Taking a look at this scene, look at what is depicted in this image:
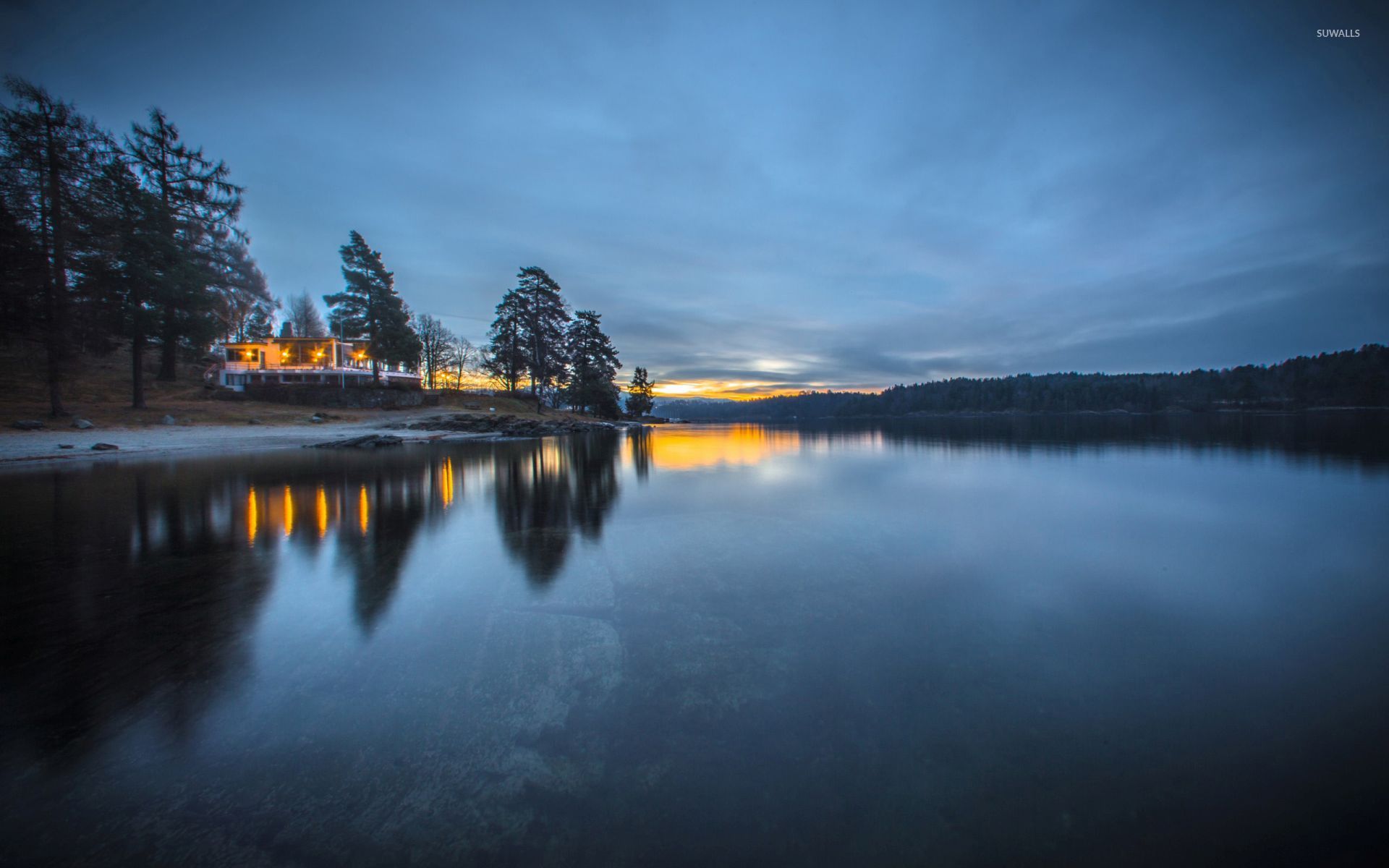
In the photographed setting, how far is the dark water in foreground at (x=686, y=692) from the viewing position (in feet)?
7.95

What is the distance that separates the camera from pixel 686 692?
12.1 ft

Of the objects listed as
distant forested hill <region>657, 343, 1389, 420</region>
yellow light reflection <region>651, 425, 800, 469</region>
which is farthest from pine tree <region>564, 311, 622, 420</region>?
distant forested hill <region>657, 343, 1389, 420</region>

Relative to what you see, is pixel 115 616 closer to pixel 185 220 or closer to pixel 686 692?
pixel 686 692

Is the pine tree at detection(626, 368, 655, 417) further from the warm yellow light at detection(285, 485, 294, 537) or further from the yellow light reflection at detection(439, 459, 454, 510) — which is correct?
the warm yellow light at detection(285, 485, 294, 537)

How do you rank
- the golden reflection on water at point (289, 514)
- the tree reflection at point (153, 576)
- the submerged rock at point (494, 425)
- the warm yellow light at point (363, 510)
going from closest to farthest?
the tree reflection at point (153, 576), the golden reflection on water at point (289, 514), the warm yellow light at point (363, 510), the submerged rock at point (494, 425)

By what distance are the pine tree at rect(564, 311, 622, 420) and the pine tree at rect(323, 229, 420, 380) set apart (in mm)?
17788

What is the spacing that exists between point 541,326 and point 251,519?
1673 inches

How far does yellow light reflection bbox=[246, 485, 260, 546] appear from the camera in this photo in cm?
767

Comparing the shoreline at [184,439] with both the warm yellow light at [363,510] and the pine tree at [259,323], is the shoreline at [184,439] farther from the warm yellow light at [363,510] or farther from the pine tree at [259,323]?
the pine tree at [259,323]

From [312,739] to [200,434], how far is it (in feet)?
95.9

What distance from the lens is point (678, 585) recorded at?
6.09 meters

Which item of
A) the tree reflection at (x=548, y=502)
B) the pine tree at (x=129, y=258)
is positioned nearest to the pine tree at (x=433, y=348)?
the pine tree at (x=129, y=258)

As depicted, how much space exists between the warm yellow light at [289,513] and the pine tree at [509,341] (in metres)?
39.2

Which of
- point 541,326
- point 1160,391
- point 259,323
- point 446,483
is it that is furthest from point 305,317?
point 1160,391
